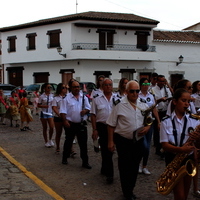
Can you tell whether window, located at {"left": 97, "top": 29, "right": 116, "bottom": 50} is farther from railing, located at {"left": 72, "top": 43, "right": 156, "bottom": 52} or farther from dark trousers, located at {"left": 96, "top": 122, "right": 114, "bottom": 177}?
dark trousers, located at {"left": 96, "top": 122, "right": 114, "bottom": 177}

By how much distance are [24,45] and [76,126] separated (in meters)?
32.0

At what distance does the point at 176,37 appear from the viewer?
3816 centimetres

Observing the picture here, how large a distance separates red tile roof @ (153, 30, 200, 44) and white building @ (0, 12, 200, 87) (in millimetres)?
102

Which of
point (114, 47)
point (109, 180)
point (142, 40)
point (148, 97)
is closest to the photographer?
point (109, 180)

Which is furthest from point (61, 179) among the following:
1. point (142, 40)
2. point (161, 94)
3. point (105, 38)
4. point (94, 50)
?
point (142, 40)

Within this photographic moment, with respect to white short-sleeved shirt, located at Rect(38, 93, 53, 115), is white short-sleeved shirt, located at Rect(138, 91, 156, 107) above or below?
above

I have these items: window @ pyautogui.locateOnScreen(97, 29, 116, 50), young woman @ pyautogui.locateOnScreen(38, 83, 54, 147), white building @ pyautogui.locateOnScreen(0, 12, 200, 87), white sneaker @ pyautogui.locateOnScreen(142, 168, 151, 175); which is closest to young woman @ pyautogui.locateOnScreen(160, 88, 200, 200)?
white sneaker @ pyautogui.locateOnScreen(142, 168, 151, 175)

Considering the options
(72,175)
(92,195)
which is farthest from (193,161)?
(72,175)

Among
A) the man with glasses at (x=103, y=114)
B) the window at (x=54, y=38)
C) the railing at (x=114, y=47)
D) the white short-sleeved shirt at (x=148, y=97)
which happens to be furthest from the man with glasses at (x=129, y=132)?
the window at (x=54, y=38)

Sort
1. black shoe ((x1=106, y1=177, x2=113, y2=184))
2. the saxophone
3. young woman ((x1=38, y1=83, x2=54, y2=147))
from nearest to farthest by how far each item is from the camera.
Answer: the saxophone, black shoe ((x1=106, y1=177, x2=113, y2=184)), young woman ((x1=38, y1=83, x2=54, y2=147))

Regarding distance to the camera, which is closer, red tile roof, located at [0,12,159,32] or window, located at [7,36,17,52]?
red tile roof, located at [0,12,159,32]

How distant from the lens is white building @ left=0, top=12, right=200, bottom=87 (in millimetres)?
33812

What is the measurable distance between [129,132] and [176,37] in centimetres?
3406

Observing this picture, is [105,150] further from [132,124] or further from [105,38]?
[105,38]
